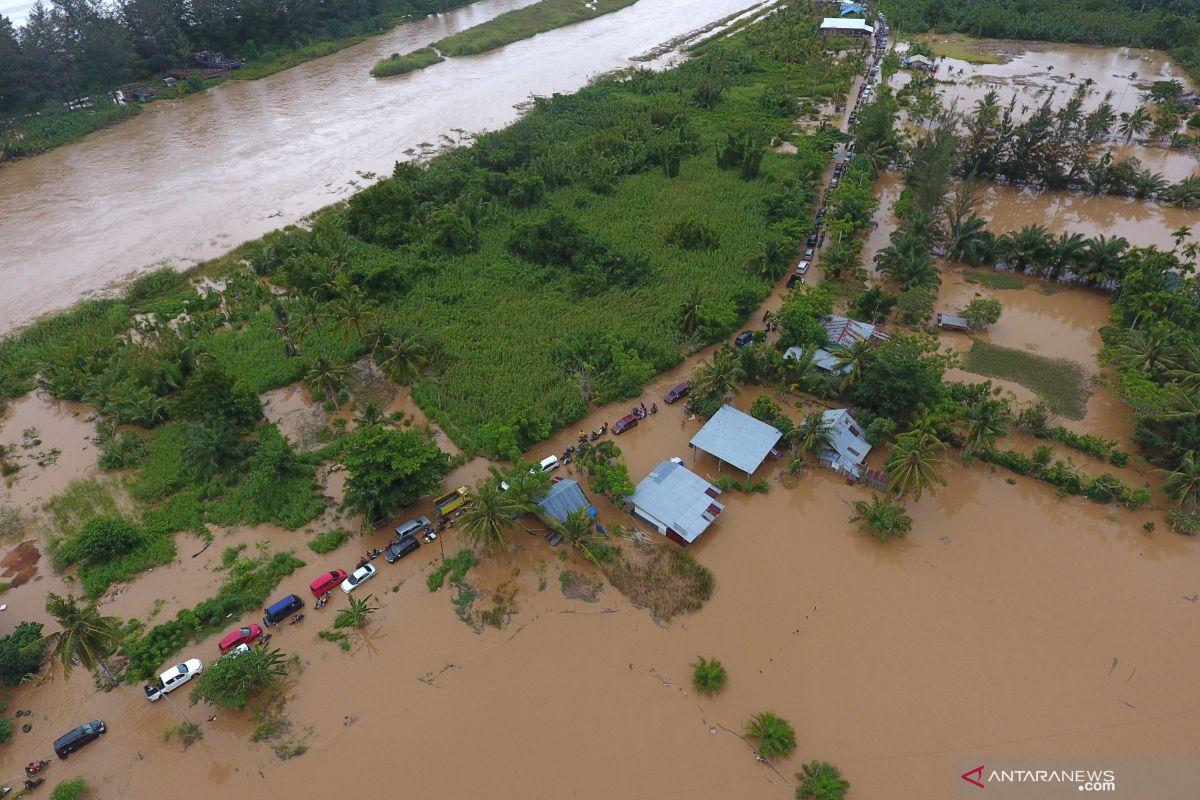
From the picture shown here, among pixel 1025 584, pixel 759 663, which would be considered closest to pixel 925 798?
pixel 759 663

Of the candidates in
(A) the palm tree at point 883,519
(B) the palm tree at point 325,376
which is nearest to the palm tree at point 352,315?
(B) the palm tree at point 325,376

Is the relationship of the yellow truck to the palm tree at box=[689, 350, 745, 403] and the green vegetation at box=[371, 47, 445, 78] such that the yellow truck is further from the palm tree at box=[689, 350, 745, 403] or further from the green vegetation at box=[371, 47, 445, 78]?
the green vegetation at box=[371, 47, 445, 78]

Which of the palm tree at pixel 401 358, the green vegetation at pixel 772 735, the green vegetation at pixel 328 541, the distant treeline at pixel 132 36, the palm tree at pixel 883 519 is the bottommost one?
the green vegetation at pixel 772 735

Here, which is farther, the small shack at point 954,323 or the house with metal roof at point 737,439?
the small shack at point 954,323

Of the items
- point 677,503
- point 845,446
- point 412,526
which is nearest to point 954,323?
point 845,446

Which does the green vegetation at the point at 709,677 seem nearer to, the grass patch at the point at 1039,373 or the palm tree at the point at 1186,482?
the palm tree at the point at 1186,482

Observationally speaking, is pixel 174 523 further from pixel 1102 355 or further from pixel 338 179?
pixel 1102 355
